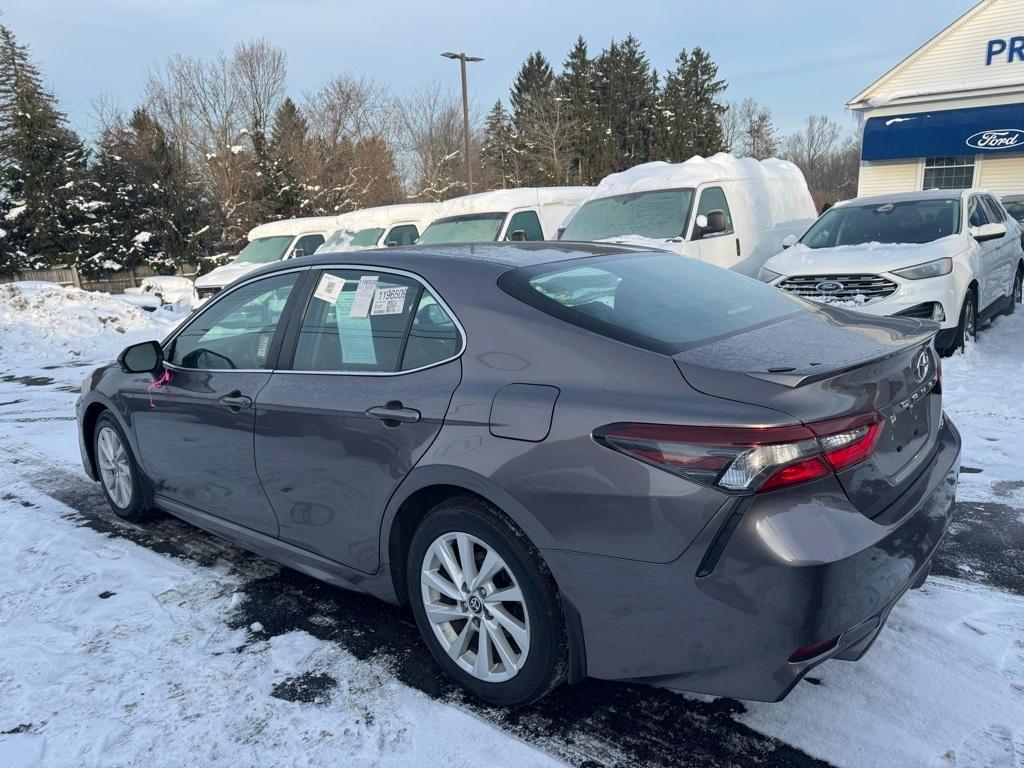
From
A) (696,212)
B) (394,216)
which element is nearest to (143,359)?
(696,212)

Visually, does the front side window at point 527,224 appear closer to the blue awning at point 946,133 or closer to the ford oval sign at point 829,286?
the ford oval sign at point 829,286

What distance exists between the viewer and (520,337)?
2.61m

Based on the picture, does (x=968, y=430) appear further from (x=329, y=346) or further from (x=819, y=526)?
(x=329, y=346)

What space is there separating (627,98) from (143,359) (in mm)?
54773

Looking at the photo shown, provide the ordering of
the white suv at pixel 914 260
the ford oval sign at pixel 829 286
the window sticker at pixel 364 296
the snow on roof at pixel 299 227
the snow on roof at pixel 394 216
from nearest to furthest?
the window sticker at pixel 364 296, the white suv at pixel 914 260, the ford oval sign at pixel 829 286, the snow on roof at pixel 394 216, the snow on roof at pixel 299 227

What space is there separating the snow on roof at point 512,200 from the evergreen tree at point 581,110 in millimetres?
34795

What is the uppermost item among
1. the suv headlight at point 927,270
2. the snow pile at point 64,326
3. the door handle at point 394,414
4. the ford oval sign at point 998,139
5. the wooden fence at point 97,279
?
the ford oval sign at point 998,139

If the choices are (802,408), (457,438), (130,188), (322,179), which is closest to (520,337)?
(457,438)

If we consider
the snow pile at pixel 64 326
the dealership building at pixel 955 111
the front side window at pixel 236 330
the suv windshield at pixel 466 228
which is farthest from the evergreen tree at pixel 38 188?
the front side window at pixel 236 330

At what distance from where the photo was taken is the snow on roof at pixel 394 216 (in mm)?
14828

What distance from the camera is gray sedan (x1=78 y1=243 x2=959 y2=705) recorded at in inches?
82.8

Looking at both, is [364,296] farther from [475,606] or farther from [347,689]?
[347,689]

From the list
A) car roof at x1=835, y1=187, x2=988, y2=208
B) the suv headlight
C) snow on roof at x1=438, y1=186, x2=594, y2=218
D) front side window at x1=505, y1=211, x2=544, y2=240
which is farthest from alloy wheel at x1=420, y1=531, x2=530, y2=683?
snow on roof at x1=438, y1=186, x2=594, y2=218

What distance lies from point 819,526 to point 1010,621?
62.1 inches
